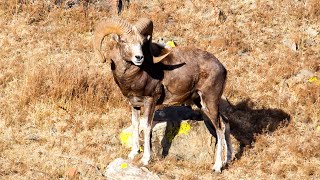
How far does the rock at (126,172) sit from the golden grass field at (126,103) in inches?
11.4

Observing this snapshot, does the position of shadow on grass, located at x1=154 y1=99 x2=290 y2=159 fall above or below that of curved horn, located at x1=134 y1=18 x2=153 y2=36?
below

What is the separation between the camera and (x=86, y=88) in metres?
14.6

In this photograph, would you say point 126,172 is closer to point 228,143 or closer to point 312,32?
point 228,143

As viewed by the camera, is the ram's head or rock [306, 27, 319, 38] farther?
rock [306, 27, 319, 38]

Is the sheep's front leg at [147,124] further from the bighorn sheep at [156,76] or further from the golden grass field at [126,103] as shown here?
the golden grass field at [126,103]

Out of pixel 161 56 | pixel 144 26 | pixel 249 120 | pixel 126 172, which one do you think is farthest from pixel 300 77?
pixel 126 172

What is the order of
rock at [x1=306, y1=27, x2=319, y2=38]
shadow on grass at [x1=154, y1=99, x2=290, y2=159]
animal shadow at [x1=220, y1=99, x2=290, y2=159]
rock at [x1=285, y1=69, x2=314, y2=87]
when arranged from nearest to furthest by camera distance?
shadow on grass at [x1=154, y1=99, x2=290, y2=159] → animal shadow at [x1=220, y1=99, x2=290, y2=159] → rock at [x1=285, y1=69, x2=314, y2=87] → rock at [x1=306, y1=27, x2=319, y2=38]

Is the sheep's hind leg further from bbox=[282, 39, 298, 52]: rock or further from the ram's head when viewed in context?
bbox=[282, 39, 298, 52]: rock

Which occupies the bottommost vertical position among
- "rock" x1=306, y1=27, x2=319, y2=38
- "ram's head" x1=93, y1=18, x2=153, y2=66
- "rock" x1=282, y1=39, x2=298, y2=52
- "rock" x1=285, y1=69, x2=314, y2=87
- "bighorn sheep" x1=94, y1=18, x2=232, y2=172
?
"rock" x1=285, y1=69, x2=314, y2=87

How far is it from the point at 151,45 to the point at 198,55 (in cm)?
126

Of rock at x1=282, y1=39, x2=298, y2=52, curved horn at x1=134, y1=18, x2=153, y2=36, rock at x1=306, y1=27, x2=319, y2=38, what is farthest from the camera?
rock at x1=306, y1=27, x2=319, y2=38

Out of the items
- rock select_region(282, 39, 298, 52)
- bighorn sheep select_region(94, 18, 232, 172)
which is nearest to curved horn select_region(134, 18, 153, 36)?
bighorn sheep select_region(94, 18, 232, 172)

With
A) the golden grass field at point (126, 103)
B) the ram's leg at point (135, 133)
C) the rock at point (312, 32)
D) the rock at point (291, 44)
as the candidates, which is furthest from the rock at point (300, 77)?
the ram's leg at point (135, 133)

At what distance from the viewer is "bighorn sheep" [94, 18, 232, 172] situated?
10.5 metres
